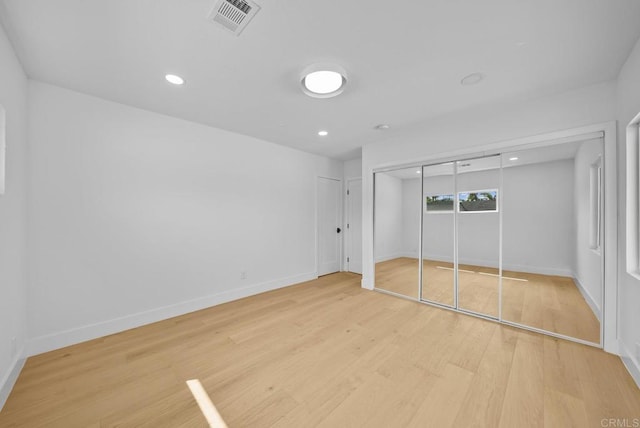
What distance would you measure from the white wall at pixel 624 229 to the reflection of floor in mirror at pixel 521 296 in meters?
0.43

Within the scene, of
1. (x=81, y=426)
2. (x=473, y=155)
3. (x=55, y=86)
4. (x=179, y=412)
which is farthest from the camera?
(x=473, y=155)

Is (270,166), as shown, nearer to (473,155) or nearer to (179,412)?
(473,155)

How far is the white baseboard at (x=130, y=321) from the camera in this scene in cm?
234

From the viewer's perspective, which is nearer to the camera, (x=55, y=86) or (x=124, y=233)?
(x=55, y=86)

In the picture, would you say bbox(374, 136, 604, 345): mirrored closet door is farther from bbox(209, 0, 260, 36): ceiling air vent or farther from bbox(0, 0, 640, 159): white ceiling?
bbox(209, 0, 260, 36): ceiling air vent

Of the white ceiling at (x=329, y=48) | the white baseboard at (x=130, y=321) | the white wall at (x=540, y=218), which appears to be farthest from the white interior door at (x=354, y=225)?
the white wall at (x=540, y=218)

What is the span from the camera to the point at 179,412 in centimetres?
162

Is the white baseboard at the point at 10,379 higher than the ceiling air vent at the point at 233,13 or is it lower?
lower

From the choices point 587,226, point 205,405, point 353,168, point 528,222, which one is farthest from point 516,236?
point 205,405

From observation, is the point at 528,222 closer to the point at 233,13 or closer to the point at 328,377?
the point at 328,377

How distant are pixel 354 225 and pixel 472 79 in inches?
146

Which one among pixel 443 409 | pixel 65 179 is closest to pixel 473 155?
pixel 443 409

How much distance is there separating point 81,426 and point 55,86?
310cm

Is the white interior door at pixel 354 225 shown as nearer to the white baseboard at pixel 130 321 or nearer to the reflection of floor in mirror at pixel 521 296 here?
the reflection of floor in mirror at pixel 521 296
